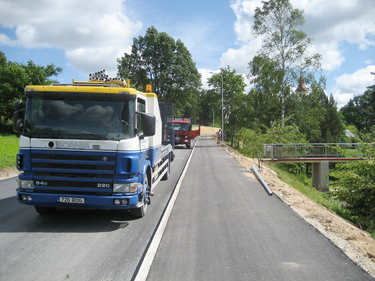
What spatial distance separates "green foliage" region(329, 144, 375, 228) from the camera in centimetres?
955

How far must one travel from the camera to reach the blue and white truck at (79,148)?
5453 millimetres

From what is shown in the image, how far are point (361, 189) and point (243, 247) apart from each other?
22.3 feet

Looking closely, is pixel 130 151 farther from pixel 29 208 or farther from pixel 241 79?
pixel 241 79

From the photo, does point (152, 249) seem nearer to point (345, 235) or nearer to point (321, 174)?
point (345, 235)

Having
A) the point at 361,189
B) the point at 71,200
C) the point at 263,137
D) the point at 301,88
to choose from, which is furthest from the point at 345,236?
the point at 301,88

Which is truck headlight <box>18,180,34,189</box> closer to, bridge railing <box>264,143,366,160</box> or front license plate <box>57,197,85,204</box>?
front license plate <box>57,197,85,204</box>

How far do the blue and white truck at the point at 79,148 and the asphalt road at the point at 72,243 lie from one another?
0.53 meters

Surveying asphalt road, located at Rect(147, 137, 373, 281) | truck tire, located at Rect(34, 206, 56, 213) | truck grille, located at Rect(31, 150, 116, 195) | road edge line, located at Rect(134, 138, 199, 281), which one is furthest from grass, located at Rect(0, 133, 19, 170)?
road edge line, located at Rect(134, 138, 199, 281)

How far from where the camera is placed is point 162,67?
1609 inches

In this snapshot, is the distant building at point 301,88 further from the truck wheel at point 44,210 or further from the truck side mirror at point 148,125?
the truck wheel at point 44,210

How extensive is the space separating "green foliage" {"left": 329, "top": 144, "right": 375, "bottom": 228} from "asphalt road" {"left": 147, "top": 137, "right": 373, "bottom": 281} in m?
3.25

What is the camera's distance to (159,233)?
5.47 meters

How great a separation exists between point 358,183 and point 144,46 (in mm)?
36434

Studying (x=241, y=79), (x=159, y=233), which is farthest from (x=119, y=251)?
(x=241, y=79)
